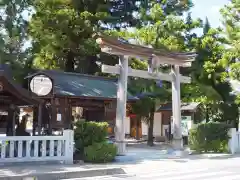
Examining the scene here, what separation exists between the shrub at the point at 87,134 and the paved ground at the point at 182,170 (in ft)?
6.44

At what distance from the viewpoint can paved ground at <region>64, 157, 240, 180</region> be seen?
35.6ft

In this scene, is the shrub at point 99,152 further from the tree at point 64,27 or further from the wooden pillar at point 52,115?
the tree at point 64,27

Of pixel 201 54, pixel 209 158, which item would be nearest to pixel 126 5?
pixel 201 54

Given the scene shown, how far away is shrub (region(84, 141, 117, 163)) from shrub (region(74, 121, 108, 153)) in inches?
12.4

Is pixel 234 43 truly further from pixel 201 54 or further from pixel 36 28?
pixel 36 28

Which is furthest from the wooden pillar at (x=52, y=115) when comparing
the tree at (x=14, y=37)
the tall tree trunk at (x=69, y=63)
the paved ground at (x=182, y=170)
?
the tall tree trunk at (x=69, y=63)

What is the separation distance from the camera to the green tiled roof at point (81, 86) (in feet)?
61.9

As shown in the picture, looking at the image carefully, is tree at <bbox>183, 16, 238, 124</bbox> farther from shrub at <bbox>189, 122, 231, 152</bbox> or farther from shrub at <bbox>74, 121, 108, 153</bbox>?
shrub at <bbox>74, 121, 108, 153</bbox>

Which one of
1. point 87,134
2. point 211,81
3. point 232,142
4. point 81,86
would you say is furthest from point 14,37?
point 211,81

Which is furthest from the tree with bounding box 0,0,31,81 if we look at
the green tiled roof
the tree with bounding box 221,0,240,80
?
the tree with bounding box 221,0,240,80

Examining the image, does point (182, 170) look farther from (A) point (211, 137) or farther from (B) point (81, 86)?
(B) point (81, 86)

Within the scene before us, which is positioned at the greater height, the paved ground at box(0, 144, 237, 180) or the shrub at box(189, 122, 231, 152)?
the shrub at box(189, 122, 231, 152)

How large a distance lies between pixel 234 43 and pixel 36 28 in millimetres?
13868

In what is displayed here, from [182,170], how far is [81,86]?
951 cm
